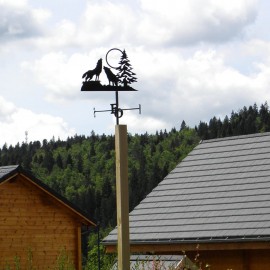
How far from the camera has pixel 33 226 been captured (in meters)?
27.7

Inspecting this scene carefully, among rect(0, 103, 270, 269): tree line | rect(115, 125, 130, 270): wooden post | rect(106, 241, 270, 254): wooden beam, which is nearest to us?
rect(115, 125, 130, 270): wooden post

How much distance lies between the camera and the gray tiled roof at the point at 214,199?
2075cm

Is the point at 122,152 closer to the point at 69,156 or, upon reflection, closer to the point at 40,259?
the point at 40,259

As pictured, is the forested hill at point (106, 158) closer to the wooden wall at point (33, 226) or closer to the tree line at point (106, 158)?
the tree line at point (106, 158)

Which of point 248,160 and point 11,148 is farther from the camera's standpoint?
point 11,148

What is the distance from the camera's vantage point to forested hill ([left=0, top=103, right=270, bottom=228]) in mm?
101438

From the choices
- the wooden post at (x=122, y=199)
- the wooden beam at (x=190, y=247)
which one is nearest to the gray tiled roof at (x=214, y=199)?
the wooden beam at (x=190, y=247)

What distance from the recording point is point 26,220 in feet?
90.2

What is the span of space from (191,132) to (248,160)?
110133mm

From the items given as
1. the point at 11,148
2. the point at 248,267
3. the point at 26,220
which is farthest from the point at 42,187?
the point at 11,148

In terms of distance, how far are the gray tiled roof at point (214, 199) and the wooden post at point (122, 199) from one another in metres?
9.71

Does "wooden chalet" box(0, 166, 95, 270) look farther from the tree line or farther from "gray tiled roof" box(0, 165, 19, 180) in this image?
the tree line

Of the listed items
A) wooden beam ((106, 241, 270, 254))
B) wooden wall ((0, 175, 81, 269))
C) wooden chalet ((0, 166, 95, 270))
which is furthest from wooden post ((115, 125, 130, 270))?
wooden wall ((0, 175, 81, 269))

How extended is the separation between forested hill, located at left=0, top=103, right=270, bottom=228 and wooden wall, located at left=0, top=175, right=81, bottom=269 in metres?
64.0
